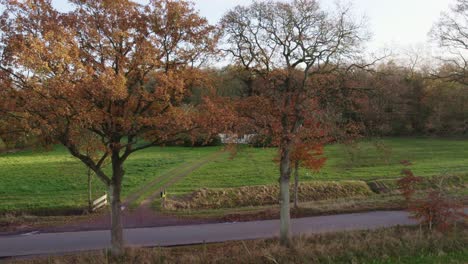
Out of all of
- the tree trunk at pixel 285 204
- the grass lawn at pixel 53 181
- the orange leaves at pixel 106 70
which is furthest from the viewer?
the grass lawn at pixel 53 181

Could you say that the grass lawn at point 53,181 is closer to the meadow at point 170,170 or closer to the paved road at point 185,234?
the meadow at point 170,170

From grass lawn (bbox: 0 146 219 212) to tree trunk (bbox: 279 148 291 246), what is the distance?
942 cm

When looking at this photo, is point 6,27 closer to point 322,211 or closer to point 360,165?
point 322,211

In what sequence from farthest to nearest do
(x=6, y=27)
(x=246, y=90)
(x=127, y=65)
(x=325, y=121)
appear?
(x=246, y=90) < (x=325, y=121) < (x=127, y=65) < (x=6, y=27)

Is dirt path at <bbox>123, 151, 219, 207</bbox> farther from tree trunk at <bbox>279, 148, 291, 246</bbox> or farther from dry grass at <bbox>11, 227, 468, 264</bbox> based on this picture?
tree trunk at <bbox>279, 148, 291, 246</bbox>

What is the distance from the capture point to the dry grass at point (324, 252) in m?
10.8

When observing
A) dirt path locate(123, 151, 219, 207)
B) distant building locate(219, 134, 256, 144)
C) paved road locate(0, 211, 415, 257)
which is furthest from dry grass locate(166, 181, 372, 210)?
distant building locate(219, 134, 256, 144)

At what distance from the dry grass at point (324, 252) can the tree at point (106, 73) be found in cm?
125

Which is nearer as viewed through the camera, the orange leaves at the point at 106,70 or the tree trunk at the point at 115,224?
the orange leaves at the point at 106,70

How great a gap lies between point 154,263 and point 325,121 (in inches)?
257

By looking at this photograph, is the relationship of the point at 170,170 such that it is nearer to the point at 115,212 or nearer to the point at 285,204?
the point at 285,204

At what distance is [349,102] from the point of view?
12883 mm

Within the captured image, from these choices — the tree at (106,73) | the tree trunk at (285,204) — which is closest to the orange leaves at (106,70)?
the tree at (106,73)

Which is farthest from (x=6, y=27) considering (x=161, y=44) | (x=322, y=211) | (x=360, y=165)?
(x=360, y=165)
